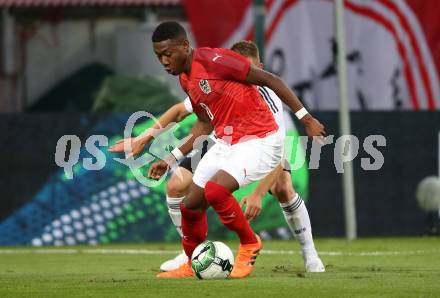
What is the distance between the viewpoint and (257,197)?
36.6 ft

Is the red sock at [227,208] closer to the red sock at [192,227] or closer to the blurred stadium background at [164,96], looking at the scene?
the red sock at [192,227]

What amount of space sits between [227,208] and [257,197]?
1.17 feet

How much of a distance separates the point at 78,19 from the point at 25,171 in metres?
12.7

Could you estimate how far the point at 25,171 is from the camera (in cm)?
1812

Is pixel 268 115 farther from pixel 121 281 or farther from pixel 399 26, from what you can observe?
pixel 399 26

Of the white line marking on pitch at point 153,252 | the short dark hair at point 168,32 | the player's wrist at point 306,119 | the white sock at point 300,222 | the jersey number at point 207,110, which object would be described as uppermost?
the short dark hair at point 168,32

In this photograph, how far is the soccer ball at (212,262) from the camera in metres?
10.9

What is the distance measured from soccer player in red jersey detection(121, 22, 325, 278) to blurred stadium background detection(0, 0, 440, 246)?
22.0 ft

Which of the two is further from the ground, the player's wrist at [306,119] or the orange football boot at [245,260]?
the player's wrist at [306,119]

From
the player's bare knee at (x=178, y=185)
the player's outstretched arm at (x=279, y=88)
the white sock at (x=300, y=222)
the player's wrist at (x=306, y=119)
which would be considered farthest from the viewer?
the player's bare knee at (x=178, y=185)

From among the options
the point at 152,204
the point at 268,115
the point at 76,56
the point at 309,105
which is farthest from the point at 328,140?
the point at 76,56

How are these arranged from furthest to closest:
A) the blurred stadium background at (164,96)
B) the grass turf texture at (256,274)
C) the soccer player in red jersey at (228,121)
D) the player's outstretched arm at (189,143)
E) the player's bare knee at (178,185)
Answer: the blurred stadium background at (164,96) → the player's bare knee at (178,185) → the player's outstretched arm at (189,143) → the soccer player in red jersey at (228,121) → the grass turf texture at (256,274)

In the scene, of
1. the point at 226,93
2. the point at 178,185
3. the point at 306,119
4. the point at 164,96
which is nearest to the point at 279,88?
the point at 306,119

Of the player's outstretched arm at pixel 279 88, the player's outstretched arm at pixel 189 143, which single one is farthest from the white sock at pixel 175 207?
the player's outstretched arm at pixel 279 88
